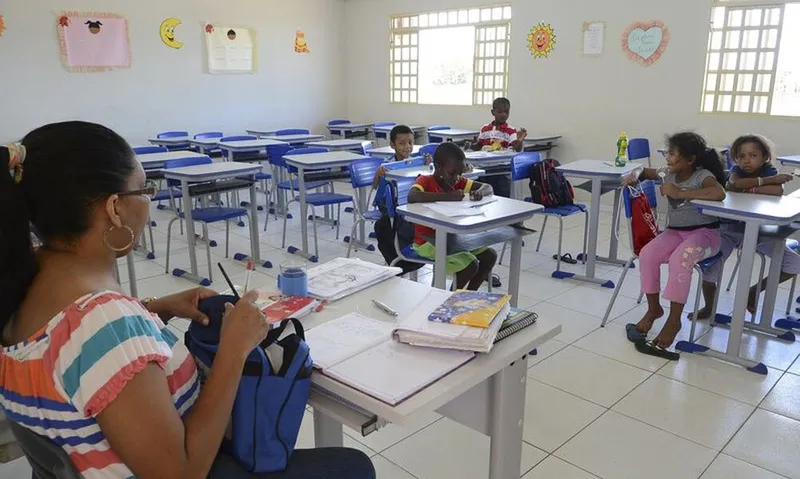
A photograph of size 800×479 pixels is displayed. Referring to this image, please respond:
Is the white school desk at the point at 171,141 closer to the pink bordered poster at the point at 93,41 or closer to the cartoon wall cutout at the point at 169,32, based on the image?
the pink bordered poster at the point at 93,41

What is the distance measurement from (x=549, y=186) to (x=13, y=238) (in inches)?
153

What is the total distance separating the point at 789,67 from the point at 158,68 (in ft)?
23.4

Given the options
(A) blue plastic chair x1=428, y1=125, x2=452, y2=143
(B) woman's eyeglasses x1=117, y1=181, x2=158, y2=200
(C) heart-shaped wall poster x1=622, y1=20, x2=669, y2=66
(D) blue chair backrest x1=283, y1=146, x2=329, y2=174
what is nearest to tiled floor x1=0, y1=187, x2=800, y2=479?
(B) woman's eyeglasses x1=117, y1=181, x2=158, y2=200

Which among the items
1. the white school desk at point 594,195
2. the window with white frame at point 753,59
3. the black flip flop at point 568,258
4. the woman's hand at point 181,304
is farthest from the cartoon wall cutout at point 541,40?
the woman's hand at point 181,304

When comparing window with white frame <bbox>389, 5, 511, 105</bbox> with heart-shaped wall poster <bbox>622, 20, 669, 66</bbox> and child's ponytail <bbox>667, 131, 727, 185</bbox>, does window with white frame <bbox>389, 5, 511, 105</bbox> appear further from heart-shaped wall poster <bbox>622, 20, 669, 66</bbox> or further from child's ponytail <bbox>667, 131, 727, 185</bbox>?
child's ponytail <bbox>667, 131, 727, 185</bbox>

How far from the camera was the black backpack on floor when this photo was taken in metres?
4.39

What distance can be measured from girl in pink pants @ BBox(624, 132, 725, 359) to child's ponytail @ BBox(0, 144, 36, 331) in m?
2.89

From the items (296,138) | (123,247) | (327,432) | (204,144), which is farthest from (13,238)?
(296,138)

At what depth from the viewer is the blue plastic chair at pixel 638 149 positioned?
5961mm

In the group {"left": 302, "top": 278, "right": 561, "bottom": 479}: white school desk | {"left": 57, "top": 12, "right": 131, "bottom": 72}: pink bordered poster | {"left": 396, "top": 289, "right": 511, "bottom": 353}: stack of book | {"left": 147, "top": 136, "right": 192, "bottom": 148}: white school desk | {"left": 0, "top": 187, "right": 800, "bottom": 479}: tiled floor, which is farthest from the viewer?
{"left": 147, "top": 136, "right": 192, "bottom": 148}: white school desk

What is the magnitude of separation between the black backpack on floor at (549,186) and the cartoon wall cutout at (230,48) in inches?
212

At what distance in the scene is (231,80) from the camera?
8234 millimetres

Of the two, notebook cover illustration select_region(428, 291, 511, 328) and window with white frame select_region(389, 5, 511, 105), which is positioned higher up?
window with white frame select_region(389, 5, 511, 105)

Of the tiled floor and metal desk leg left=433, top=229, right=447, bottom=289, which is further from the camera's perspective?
metal desk leg left=433, top=229, right=447, bottom=289
